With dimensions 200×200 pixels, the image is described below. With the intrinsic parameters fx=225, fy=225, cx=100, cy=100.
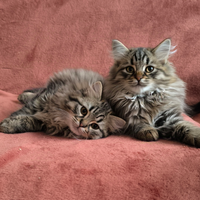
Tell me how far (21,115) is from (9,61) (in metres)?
1.00

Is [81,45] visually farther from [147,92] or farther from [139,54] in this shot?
[147,92]

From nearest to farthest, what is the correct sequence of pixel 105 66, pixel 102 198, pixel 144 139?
pixel 102 198, pixel 144 139, pixel 105 66

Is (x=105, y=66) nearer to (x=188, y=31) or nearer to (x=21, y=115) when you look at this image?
(x=188, y=31)

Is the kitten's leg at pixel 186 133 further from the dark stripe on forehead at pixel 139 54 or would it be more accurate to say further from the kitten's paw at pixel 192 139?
the dark stripe on forehead at pixel 139 54

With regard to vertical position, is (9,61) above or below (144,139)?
above

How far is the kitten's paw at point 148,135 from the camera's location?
123cm

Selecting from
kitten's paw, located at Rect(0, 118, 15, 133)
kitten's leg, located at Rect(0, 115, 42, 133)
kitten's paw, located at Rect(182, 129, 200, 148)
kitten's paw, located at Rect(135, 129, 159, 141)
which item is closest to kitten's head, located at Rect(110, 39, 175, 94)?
kitten's paw, located at Rect(135, 129, 159, 141)

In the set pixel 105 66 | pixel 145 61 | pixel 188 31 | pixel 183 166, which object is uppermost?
pixel 188 31

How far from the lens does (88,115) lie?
1331 mm

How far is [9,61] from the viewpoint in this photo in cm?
225

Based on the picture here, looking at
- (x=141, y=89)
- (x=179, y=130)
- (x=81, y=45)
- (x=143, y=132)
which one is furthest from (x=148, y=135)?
(x=81, y=45)

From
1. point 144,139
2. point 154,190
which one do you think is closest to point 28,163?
point 154,190

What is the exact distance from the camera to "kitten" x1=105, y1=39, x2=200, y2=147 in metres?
1.37

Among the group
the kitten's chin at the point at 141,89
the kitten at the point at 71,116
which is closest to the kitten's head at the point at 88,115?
the kitten at the point at 71,116
